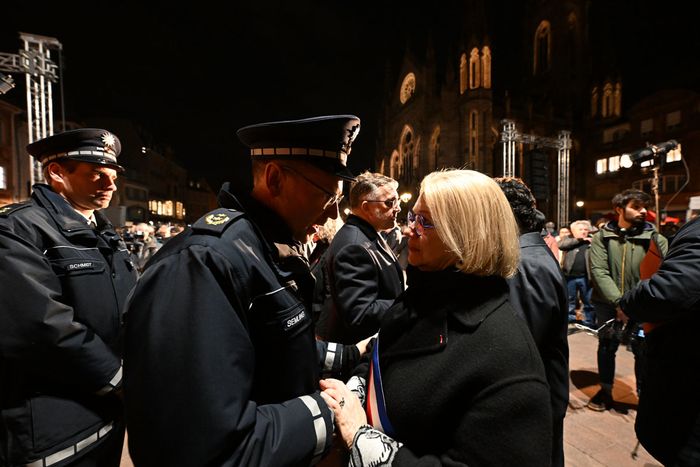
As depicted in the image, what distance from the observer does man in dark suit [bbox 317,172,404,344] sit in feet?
8.43

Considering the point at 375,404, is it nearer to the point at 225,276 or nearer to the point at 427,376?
the point at 427,376

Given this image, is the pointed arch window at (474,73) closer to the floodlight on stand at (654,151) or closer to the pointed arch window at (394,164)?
the pointed arch window at (394,164)

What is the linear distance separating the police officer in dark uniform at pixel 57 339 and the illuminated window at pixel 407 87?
140 feet

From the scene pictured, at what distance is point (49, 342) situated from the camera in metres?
1.56

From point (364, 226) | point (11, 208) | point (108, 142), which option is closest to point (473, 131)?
point (364, 226)

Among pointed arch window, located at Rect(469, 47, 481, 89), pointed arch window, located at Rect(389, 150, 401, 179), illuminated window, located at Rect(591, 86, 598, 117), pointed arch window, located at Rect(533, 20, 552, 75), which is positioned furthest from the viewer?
pointed arch window, located at Rect(389, 150, 401, 179)

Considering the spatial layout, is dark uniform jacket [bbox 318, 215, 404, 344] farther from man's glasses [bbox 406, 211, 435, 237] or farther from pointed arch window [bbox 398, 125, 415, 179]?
pointed arch window [bbox 398, 125, 415, 179]

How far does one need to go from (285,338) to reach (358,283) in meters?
1.46

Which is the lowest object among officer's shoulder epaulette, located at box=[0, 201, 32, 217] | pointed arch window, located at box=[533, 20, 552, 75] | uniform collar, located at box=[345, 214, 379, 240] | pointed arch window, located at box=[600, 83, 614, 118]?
uniform collar, located at box=[345, 214, 379, 240]

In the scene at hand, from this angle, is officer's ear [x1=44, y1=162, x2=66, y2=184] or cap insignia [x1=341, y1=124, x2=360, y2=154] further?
officer's ear [x1=44, y1=162, x2=66, y2=184]

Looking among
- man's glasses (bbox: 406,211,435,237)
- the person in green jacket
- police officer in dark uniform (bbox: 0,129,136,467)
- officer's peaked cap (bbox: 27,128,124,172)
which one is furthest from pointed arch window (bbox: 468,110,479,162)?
police officer in dark uniform (bbox: 0,129,136,467)

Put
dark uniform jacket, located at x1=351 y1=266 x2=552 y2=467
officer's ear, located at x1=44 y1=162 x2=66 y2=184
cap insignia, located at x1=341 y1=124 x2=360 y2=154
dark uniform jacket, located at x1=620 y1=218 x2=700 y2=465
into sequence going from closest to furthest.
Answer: dark uniform jacket, located at x1=351 y1=266 x2=552 y2=467, cap insignia, located at x1=341 y1=124 x2=360 y2=154, dark uniform jacket, located at x1=620 y1=218 x2=700 y2=465, officer's ear, located at x1=44 y1=162 x2=66 y2=184

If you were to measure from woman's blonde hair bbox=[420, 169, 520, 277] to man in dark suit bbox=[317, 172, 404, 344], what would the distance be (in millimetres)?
1294

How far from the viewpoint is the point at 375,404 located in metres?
1.36
